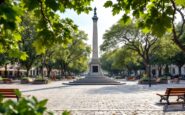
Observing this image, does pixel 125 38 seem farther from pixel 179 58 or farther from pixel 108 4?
pixel 108 4

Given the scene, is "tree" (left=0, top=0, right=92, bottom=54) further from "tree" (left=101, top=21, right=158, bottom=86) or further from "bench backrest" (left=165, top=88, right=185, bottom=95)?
"tree" (left=101, top=21, right=158, bottom=86)

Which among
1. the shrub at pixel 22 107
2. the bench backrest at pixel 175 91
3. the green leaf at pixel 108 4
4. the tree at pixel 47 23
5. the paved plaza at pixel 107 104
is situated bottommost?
the paved plaza at pixel 107 104

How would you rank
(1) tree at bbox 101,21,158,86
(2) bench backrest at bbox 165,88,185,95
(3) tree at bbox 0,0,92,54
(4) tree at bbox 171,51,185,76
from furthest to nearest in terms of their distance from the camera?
(4) tree at bbox 171,51,185,76 → (1) tree at bbox 101,21,158,86 → (2) bench backrest at bbox 165,88,185,95 → (3) tree at bbox 0,0,92,54

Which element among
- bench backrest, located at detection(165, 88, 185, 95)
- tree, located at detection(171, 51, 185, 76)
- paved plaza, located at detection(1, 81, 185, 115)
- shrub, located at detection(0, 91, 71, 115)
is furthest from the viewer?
tree, located at detection(171, 51, 185, 76)

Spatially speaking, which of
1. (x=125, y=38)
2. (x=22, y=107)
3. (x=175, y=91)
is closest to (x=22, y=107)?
(x=22, y=107)

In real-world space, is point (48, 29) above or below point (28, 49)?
below

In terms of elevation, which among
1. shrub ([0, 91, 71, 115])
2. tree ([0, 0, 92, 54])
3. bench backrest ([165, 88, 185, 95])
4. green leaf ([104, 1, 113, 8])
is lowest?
bench backrest ([165, 88, 185, 95])

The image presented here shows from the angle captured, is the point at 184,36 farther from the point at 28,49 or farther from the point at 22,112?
the point at 22,112

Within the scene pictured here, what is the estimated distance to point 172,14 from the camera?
556 cm

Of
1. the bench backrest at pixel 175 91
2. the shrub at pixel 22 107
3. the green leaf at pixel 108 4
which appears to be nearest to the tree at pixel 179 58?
the bench backrest at pixel 175 91

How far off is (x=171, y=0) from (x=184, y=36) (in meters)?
60.6

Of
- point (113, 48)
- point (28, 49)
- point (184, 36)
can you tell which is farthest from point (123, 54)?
point (28, 49)

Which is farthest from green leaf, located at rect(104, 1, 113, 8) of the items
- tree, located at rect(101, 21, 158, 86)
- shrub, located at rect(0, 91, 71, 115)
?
tree, located at rect(101, 21, 158, 86)

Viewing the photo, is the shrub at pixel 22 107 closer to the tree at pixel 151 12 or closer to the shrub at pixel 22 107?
the shrub at pixel 22 107
